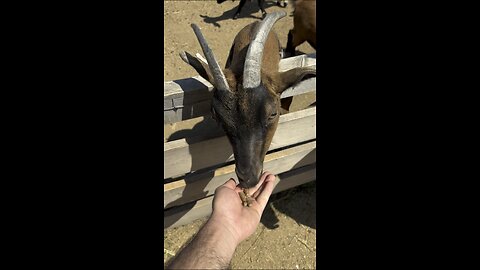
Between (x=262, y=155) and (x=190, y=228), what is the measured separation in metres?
1.86

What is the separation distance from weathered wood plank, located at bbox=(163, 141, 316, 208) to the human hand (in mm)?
942

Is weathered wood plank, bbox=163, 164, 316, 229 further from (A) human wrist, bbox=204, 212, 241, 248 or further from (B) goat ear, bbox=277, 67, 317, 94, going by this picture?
(A) human wrist, bbox=204, 212, 241, 248

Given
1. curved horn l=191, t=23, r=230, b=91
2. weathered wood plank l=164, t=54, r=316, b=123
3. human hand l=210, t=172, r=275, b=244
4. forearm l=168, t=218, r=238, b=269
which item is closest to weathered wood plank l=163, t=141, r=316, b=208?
weathered wood plank l=164, t=54, r=316, b=123

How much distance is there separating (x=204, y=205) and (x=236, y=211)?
66.3 inches

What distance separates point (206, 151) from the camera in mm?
3551

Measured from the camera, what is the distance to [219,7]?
34.5 ft

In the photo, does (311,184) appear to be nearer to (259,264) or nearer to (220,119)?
(259,264)

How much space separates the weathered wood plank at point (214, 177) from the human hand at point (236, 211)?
0.94 meters

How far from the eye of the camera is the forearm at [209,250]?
6.73 feet

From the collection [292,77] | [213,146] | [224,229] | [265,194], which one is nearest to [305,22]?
[292,77]

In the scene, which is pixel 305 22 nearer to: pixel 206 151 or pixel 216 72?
pixel 206 151

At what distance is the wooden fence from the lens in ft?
10.7

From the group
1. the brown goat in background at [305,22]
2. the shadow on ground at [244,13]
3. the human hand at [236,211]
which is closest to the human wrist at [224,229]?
the human hand at [236,211]

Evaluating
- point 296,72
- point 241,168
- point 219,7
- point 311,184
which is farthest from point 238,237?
point 219,7
